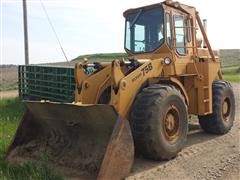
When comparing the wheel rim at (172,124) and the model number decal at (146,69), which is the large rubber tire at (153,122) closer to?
the wheel rim at (172,124)

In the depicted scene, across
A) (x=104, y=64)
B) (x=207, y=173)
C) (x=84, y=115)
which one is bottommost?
(x=207, y=173)

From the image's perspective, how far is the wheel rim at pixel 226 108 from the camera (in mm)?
8873

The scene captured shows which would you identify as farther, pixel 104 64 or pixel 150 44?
pixel 150 44

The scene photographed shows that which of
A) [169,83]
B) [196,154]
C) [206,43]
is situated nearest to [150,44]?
[169,83]

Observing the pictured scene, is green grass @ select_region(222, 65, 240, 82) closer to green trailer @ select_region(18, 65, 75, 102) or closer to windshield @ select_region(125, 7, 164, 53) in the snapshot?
green trailer @ select_region(18, 65, 75, 102)

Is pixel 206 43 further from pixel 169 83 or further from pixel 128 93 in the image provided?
pixel 128 93

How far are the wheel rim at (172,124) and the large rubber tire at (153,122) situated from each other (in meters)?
0.02

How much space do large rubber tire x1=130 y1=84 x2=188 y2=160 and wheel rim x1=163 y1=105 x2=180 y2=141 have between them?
2 cm

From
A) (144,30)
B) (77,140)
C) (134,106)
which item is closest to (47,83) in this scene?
(144,30)

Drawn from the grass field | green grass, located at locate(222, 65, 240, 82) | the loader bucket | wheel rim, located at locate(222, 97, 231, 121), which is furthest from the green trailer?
green grass, located at locate(222, 65, 240, 82)

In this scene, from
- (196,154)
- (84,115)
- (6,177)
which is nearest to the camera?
(6,177)

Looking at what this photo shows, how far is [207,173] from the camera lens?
19.7 ft

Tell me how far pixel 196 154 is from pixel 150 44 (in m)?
2.21

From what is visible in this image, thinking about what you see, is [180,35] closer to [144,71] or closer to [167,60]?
[167,60]
